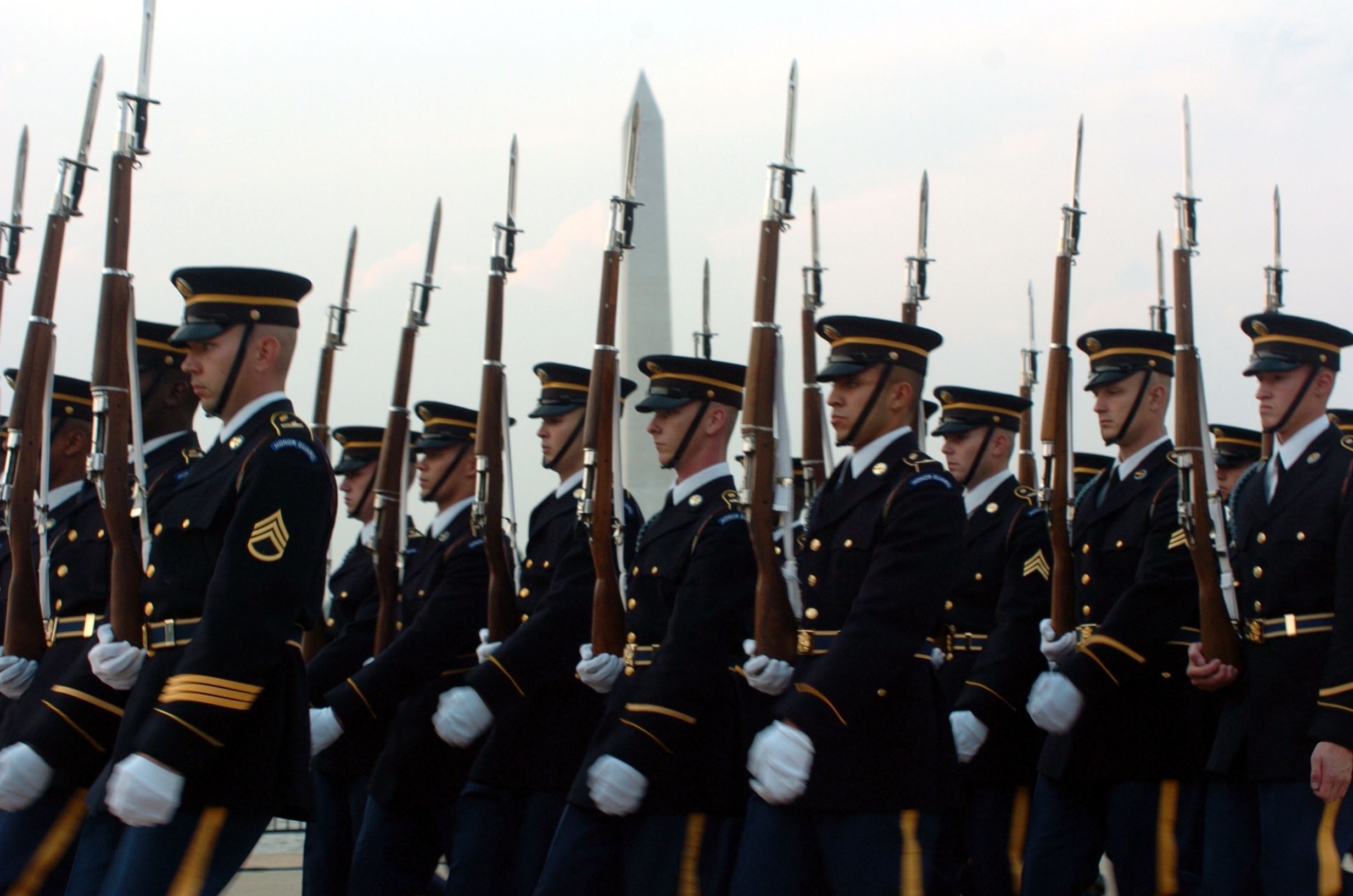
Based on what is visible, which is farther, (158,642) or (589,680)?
(589,680)

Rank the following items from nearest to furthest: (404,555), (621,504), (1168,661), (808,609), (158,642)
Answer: (158,642), (808,609), (1168,661), (621,504), (404,555)

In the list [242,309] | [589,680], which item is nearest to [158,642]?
[242,309]

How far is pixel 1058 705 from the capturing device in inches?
198

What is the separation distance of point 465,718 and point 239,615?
2039 mm

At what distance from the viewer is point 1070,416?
6270 mm

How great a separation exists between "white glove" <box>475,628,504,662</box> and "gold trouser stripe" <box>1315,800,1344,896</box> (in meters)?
2.74

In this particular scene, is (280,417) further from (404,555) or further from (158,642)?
(404,555)

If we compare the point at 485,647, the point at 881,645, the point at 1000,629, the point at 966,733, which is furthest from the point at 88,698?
the point at 1000,629

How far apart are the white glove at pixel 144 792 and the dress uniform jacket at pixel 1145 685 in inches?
113

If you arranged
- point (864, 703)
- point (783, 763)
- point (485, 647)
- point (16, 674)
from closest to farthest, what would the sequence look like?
point (783, 763) → point (864, 703) → point (16, 674) → point (485, 647)

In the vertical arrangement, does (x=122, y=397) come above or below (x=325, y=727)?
above

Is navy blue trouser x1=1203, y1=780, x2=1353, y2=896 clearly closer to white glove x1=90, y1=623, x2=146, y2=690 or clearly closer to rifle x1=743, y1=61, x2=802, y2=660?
rifle x1=743, y1=61, x2=802, y2=660

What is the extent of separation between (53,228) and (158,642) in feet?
9.31

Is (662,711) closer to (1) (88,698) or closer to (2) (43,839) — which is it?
(1) (88,698)
